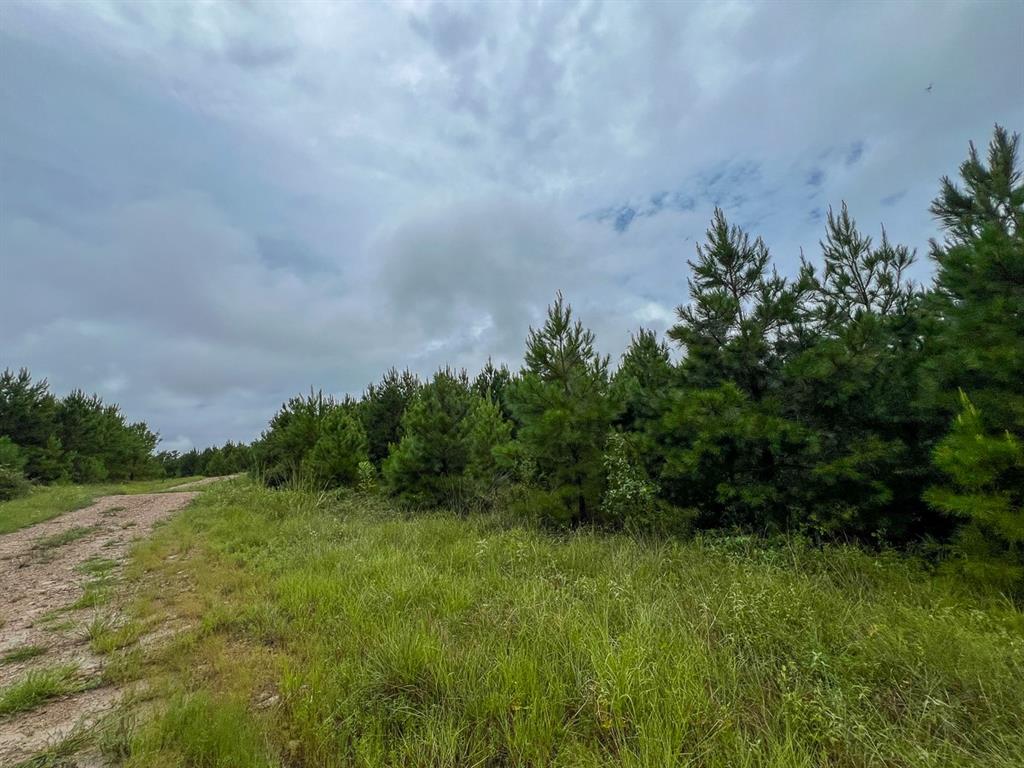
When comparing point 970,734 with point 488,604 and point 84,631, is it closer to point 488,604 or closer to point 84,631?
point 488,604

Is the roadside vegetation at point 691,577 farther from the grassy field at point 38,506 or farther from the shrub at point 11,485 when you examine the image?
the shrub at point 11,485

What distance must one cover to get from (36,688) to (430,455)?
26.3 feet

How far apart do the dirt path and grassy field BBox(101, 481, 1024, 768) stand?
0.37m

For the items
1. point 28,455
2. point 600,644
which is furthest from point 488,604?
point 28,455

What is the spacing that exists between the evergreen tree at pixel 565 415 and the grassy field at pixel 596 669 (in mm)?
2552

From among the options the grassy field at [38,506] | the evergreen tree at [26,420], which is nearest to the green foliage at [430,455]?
the grassy field at [38,506]

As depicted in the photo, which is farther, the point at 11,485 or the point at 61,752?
the point at 11,485

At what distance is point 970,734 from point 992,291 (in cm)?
419

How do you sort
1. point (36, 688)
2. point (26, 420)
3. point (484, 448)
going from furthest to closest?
point (26, 420) < point (484, 448) < point (36, 688)

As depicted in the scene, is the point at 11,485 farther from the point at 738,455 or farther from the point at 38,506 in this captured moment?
the point at 738,455

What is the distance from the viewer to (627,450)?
7.27 m

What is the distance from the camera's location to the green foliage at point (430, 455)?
428 inches

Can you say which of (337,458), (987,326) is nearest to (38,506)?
(337,458)

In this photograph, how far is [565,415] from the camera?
7.25 metres
